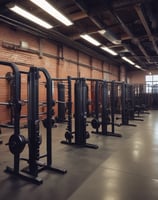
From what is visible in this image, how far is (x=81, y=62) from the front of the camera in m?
11.5

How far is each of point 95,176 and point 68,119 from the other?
202cm

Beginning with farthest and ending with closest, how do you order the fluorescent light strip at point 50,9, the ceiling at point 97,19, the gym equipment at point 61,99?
the gym equipment at point 61,99 < the ceiling at point 97,19 < the fluorescent light strip at point 50,9

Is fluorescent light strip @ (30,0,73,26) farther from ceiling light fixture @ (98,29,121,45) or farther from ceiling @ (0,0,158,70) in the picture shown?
ceiling light fixture @ (98,29,121,45)

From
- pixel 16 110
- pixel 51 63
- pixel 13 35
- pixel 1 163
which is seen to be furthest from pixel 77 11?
pixel 1 163

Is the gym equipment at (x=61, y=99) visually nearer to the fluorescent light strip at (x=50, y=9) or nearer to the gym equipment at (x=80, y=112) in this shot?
the fluorescent light strip at (x=50, y=9)

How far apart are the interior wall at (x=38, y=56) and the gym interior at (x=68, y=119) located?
0.12 ft

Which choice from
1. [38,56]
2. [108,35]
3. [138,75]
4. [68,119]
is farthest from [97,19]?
[138,75]

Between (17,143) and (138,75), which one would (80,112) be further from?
(138,75)

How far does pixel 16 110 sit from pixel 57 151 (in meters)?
1.85

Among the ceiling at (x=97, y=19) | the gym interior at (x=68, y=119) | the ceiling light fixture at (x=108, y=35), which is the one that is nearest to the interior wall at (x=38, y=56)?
the gym interior at (x=68, y=119)

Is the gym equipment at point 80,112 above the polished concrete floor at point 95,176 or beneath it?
above

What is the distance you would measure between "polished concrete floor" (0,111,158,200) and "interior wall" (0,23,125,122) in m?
3.51

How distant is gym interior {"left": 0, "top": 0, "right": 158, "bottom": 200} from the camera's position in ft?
9.25

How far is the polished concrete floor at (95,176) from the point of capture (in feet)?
8.33
